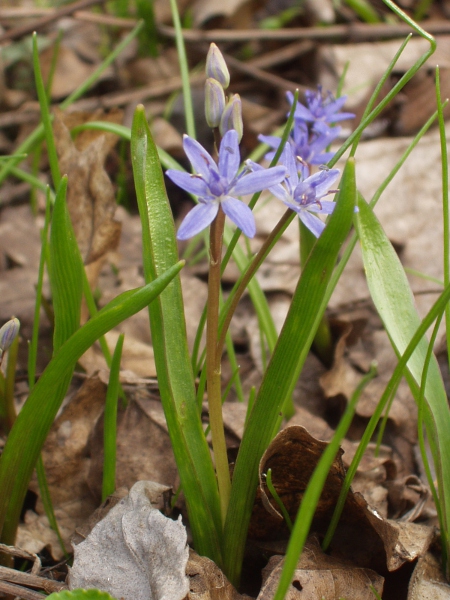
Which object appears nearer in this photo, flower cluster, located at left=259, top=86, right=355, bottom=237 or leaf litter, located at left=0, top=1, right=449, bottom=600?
flower cluster, located at left=259, top=86, right=355, bottom=237

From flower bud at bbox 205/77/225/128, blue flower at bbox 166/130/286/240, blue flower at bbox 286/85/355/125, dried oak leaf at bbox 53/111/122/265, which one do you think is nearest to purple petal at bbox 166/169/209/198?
blue flower at bbox 166/130/286/240

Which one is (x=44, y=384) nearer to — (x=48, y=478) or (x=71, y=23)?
(x=48, y=478)

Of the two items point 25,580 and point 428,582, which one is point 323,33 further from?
point 25,580

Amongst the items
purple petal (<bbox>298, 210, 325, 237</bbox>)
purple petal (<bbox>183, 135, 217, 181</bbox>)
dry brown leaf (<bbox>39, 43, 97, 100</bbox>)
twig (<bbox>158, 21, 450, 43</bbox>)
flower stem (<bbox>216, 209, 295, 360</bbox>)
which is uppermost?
twig (<bbox>158, 21, 450, 43</bbox>)

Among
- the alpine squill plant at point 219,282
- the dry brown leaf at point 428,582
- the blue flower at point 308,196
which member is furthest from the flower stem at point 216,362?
→ the dry brown leaf at point 428,582

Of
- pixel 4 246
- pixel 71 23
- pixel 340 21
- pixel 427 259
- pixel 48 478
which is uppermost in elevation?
pixel 340 21

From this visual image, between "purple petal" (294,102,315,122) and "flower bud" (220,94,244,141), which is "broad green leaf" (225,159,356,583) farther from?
"purple petal" (294,102,315,122)

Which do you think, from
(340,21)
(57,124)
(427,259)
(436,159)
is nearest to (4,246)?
(57,124)
